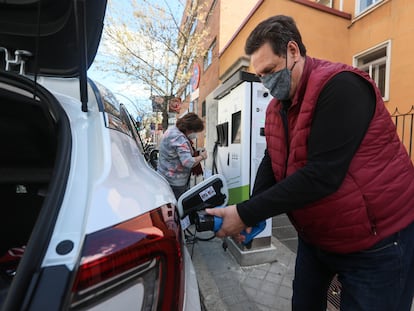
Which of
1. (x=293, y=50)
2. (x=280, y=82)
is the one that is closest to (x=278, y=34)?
(x=293, y=50)

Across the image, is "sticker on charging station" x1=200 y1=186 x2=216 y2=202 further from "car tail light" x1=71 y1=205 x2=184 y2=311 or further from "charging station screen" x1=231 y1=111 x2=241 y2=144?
"charging station screen" x1=231 y1=111 x2=241 y2=144

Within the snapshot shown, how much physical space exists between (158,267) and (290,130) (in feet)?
2.95

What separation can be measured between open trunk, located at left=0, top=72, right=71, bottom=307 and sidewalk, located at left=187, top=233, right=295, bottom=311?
5.55ft

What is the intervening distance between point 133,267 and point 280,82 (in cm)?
108

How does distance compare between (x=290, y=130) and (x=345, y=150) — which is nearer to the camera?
(x=345, y=150)

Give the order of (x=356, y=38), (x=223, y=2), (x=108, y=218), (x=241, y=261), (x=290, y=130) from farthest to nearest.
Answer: (x=223, y=2) < (x=356, y=38) < (x=241, y=261) < (x=290, y=130) < (x=108, y=218)

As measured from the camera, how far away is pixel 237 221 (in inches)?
54.4

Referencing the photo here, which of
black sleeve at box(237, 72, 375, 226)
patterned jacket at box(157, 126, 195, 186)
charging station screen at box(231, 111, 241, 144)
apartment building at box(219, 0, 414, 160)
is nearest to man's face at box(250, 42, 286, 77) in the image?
black sleeve at box(237, 72, 375, 226)

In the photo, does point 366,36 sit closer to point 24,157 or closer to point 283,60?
point 283,60

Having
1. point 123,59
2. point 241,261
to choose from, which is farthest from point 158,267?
point 123,59

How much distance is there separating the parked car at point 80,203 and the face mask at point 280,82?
2.55 ft

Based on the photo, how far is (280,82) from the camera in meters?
1.45

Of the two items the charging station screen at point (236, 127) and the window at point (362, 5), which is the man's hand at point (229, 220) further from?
the window at point (362, 5)

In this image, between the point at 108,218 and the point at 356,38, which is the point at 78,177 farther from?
the point at 356,38
